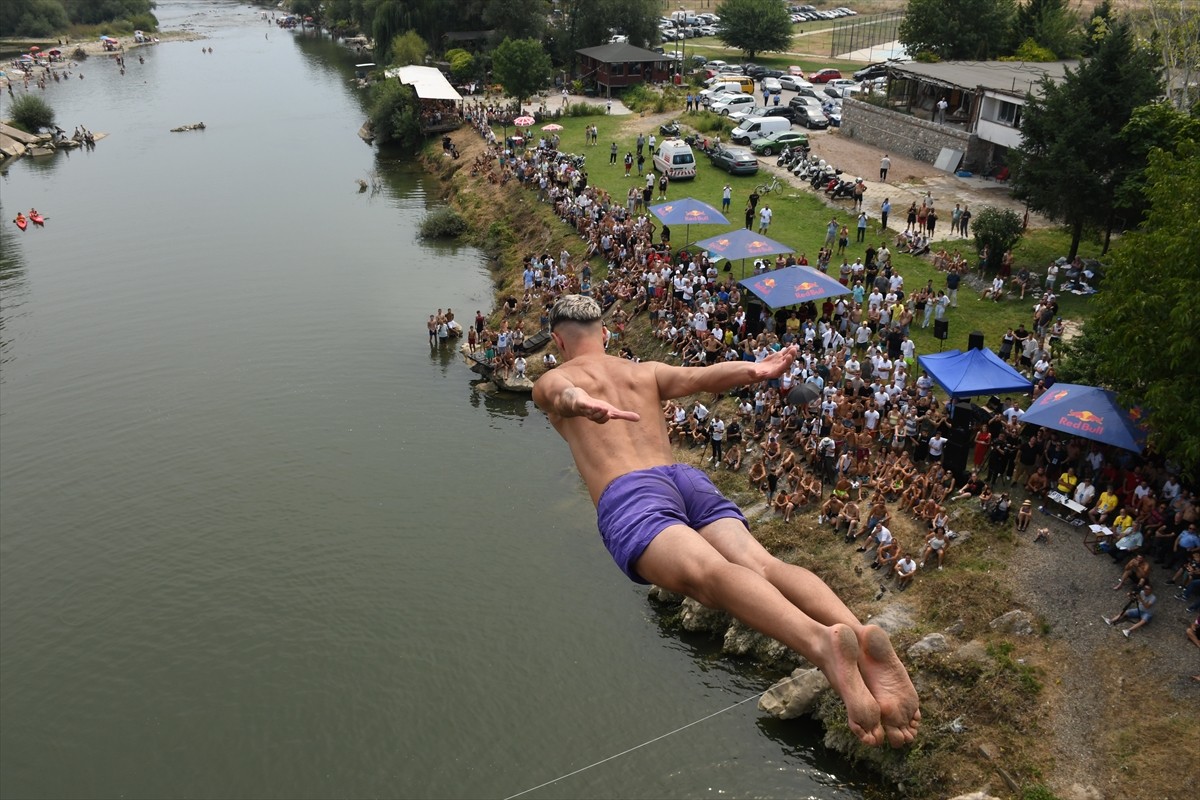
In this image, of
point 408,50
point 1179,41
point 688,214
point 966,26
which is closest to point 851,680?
point 688,214

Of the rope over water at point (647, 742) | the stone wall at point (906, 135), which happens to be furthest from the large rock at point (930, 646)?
the stone wall at point (906, 135)

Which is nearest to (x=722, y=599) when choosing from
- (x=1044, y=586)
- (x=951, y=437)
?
(x=1044, y=586)

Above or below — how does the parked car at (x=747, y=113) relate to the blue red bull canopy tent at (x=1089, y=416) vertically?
above

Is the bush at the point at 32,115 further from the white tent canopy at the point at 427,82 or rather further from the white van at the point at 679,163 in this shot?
the white van at the point at 679,163

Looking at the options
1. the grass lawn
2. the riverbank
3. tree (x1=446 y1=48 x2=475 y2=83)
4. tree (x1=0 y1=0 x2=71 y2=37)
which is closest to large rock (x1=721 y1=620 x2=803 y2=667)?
the riverbank

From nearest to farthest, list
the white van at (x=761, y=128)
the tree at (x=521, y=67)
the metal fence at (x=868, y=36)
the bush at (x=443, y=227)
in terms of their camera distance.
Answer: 1. the bush at (x=443, y=227)
2. the white van at (x=761, y=128)
3. the tree at (x=521, y=67)
4. the metal fence at (x=868, y=36)

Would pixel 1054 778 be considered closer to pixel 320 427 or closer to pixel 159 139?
pixel 320 427

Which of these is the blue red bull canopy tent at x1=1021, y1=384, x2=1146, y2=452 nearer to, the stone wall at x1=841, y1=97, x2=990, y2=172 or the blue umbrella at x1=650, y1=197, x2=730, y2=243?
the blue umbrella at x1=650, y1=197, x2=730, y2=243
